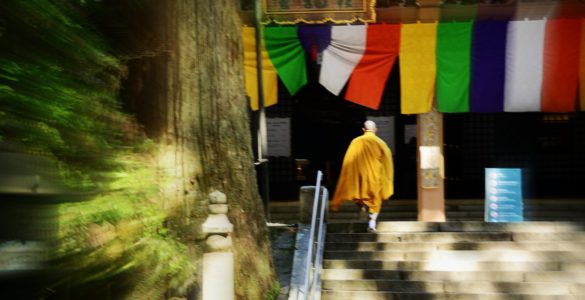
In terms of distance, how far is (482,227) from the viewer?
28.5 ft

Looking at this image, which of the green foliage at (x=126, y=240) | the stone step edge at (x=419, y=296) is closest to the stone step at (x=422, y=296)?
the stone step edge at (x=419, y=296)

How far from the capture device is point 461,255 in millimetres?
8062

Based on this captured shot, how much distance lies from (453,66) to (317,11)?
8.96 ft

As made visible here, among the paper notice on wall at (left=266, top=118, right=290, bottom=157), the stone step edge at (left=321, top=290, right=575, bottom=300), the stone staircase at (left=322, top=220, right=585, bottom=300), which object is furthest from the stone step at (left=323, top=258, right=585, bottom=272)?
the paper notice on wall at (left=266, top=118, right=290, bottom=157)

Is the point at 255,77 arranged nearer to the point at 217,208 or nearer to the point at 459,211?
the point at 459,211

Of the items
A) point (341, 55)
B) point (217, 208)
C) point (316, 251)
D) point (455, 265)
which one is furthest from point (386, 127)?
point (217, 208)

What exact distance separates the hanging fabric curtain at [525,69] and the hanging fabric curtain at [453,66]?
769 mm

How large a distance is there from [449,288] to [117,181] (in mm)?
5496

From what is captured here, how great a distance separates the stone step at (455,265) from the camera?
25.2 feet

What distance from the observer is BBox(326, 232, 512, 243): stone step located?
8.40m

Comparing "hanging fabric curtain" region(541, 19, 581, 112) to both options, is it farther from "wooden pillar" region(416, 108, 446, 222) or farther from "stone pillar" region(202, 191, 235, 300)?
"stone pillar" region(202, 191, 235, 300)

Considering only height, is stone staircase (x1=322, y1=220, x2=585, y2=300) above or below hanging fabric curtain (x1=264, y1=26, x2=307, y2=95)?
below

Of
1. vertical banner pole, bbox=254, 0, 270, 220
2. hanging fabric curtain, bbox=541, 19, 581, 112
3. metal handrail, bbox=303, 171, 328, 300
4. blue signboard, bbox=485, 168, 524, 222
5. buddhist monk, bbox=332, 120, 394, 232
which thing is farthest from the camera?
hanging fabric curtain, bbox=541, 19, 581, 112

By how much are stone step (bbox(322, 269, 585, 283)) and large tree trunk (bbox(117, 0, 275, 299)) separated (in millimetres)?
1588
